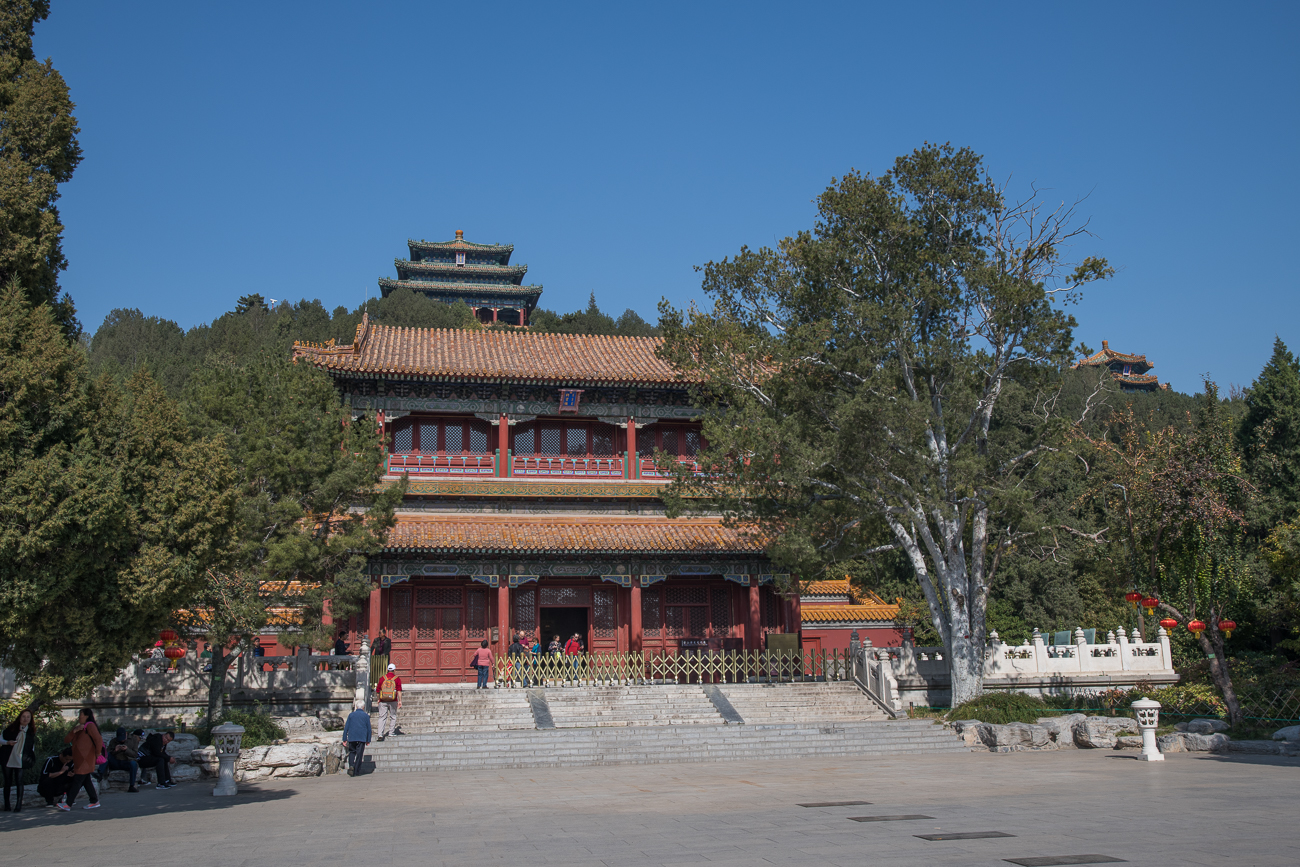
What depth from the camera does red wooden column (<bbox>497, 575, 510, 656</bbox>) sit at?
882 inches

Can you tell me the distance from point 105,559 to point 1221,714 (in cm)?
1854

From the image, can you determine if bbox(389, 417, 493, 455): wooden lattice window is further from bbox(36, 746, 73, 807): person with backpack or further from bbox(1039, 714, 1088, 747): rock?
bbox(1039, 714, 1088, 747): rock

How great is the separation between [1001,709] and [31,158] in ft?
55.1

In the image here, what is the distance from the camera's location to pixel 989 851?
292 inches

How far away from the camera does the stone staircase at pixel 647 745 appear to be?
1576 cm

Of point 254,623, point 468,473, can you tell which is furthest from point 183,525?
point 468,473

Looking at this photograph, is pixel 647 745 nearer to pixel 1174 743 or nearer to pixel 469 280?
pixel 1174 743

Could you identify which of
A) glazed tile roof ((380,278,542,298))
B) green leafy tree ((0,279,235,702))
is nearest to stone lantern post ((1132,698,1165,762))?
green leafy tree ((0,279,235,702))

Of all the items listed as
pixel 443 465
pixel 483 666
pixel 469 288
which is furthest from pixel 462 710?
pixel 469 288

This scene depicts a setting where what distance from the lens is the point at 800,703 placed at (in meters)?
20.2

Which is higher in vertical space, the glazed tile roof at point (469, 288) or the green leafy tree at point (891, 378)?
the glazed tile roof at point (469, 288)

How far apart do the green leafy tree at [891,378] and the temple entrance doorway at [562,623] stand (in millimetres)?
6653

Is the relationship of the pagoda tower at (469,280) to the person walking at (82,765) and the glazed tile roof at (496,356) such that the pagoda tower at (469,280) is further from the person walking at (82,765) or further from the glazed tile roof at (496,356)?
the person walking at (82,765)

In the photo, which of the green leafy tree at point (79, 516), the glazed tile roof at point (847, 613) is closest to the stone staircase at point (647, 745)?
the green leafy tree at point (79, 516)
